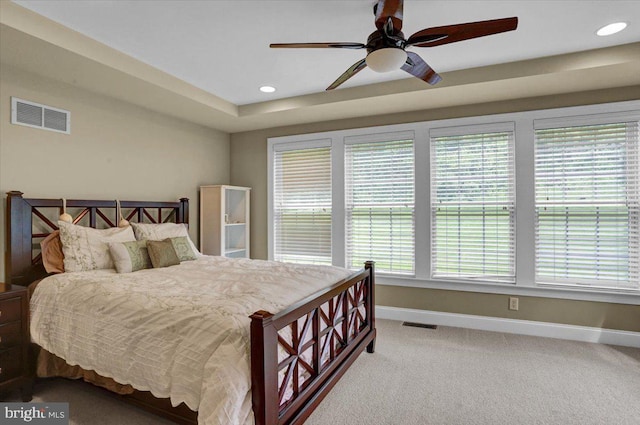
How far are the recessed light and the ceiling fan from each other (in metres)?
1.31

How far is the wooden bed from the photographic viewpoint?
163 cm

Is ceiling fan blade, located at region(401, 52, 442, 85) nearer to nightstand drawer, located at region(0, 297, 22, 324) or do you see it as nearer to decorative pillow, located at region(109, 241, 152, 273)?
decorative pillow, located at region(109, 241, 152, 273)

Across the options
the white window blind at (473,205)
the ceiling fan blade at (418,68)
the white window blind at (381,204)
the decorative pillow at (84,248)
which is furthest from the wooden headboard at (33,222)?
the white window blind at (473,205)

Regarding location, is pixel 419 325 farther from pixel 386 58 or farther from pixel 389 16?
pixel 389 16

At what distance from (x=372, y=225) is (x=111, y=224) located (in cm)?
298

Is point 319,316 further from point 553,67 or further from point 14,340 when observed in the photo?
point 553,67

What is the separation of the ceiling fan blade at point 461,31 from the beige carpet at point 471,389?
2.34 metres

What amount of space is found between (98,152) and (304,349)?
295cm

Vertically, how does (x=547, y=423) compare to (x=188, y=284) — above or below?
below

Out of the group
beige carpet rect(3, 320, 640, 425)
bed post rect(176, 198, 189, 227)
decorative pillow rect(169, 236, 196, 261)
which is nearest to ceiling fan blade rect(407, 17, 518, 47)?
beige carpet rect(3, 320, 640, 425)

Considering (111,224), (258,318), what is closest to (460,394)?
(258,318)

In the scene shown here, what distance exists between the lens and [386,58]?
2096mm

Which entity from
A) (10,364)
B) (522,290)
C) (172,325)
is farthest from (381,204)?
(10,364)

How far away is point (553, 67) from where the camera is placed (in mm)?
2971
